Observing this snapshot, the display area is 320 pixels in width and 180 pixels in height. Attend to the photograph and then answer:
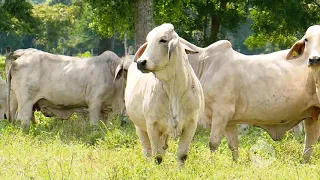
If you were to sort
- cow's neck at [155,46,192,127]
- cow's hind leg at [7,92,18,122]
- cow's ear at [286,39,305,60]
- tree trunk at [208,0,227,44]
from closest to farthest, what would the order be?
cow's neck at [155,46,192,127], cow's ear at [286,39,305,60], cow's hind leg at [7,92,18,122], tree trunk at [208,0,227,44]

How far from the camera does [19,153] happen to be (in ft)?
27.7

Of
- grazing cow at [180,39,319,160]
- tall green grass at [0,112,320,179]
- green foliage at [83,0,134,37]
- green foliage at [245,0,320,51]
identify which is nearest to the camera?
tall green grass at [0,112,320,179]

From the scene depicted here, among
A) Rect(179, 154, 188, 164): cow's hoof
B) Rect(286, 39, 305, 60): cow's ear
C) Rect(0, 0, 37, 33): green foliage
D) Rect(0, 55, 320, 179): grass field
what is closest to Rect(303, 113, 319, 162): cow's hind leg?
Rect(0, 55, 320, 179): grass field

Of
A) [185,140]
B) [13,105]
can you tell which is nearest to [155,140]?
[185,140]

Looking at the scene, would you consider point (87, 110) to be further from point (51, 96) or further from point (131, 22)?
point (131, 22)

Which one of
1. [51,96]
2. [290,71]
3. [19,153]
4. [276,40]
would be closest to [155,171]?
[19,153]

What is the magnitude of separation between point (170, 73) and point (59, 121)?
6.18m

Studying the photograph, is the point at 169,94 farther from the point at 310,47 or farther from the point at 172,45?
the point at 310,47

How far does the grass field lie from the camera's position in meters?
6.73

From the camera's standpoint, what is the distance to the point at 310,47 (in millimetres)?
8234

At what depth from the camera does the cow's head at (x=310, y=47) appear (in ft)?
25.5

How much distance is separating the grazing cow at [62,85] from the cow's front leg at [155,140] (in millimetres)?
4915

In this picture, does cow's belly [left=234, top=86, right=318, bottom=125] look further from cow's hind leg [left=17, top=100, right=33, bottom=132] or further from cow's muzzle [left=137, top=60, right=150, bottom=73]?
cow's hind leg [left=17, top=100, right=33, bottom=132]

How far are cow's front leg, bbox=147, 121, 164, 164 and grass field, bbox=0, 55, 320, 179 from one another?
4.6 inches
